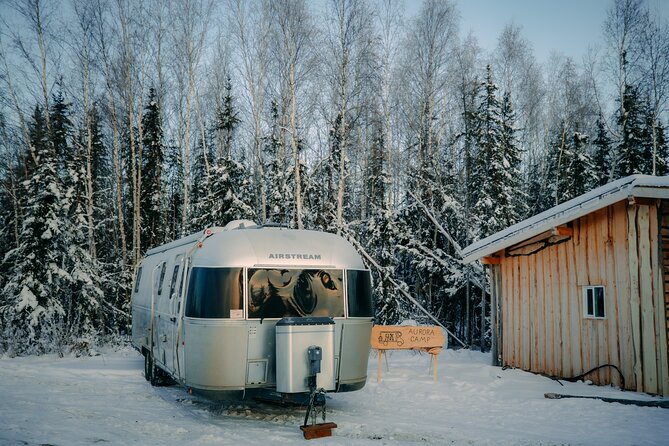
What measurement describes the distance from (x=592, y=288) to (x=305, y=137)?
51.1 ft

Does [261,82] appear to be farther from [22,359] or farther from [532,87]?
[532,87]

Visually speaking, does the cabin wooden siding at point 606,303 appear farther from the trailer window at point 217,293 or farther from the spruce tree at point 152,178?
the spruce tree at point 152,178

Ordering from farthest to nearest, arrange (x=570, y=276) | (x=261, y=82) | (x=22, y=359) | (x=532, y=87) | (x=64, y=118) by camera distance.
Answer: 1. (x=532, y=87)
2. (x=64, y=118)
3. (x=261, y=82)
4. (x=22, y=359)
5. (x=570, y=276)

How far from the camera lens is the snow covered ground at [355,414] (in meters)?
6.74

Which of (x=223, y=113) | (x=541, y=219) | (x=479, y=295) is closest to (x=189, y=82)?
(x=223, y=113)

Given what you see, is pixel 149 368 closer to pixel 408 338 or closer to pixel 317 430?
pixel 408 338

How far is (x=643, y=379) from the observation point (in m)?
9.63

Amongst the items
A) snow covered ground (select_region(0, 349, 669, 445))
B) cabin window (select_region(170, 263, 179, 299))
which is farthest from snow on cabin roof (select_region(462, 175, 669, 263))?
cabin window (select_region(170, 263, 179, 299))

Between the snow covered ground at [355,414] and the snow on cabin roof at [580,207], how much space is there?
2926 mm

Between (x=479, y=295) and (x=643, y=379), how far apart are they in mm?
13324

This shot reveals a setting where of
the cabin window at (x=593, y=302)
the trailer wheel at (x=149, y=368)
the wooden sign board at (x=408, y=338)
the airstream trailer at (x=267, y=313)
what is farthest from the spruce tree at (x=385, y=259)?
the airstream trailer at (x=267, y=313)

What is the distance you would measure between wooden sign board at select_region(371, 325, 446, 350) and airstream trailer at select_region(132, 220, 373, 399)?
3293 mm

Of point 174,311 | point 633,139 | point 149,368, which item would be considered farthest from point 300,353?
point 633,139

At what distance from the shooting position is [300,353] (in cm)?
729
